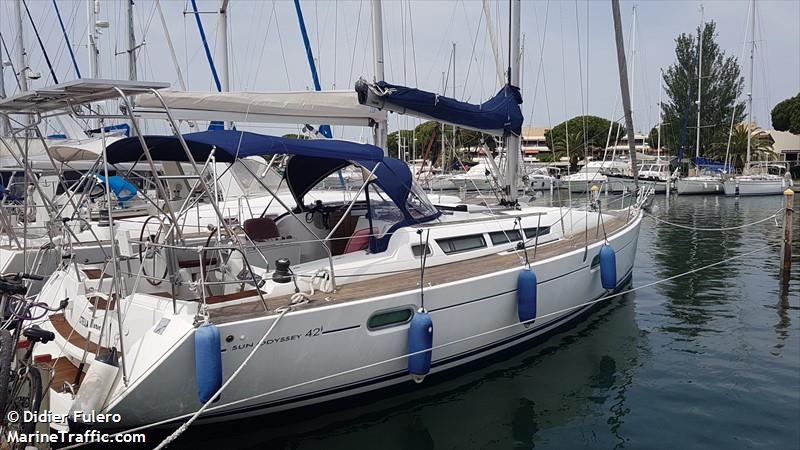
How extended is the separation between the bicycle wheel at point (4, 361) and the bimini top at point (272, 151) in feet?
7.55

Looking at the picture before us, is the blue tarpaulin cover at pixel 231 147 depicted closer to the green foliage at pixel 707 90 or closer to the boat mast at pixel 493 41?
the boat mast at pixel 493 41

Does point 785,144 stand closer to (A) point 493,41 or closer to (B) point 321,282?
(A) point 493,41

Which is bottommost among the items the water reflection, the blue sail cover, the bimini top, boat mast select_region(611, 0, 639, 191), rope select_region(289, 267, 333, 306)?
the water reflection

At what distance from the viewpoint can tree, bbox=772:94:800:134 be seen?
5560 centimetres

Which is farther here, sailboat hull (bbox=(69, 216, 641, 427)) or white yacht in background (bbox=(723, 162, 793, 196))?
white yacht in background (bbox=(723, 162, 793, 196))

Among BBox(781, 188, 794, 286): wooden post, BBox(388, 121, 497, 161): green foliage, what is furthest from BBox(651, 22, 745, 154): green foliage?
BBox(781, 188, 794, 286): wooden post

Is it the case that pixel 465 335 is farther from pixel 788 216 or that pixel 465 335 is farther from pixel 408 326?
pixel 788 216

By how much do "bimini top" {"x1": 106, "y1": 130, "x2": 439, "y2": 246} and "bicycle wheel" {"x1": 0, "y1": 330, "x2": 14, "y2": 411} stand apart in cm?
230

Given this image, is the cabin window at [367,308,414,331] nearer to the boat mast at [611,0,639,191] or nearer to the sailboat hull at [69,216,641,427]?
the sailboat hull at [69,216,641,427]

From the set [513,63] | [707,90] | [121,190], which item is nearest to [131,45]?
[121,190]

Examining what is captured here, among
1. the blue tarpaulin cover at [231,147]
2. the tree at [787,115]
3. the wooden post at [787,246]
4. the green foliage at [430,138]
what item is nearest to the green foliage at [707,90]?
the tree at [787,115]

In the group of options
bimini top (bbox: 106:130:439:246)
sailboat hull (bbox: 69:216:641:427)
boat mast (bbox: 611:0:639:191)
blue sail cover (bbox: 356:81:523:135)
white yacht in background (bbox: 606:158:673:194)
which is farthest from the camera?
white yacht in background (bbox: 606:158:673:194)

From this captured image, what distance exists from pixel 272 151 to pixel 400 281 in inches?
76.2

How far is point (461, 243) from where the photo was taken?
317 inches
